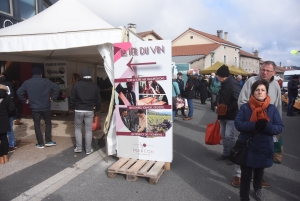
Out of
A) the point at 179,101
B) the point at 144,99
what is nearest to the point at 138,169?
the point at 144,99

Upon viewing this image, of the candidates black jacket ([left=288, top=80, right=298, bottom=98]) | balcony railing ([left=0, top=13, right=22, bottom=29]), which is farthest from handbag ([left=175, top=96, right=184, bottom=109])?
balcony railing ([left=0, top=13, right=22, bottom=29])

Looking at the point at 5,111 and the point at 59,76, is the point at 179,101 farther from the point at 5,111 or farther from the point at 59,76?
the point at 5,111

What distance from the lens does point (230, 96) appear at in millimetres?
4402

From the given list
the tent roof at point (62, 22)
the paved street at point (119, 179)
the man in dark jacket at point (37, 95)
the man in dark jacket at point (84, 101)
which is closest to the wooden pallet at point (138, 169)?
the paved street at point (119, 179)

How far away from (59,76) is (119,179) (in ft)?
22.2

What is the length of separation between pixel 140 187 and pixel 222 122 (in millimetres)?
1984

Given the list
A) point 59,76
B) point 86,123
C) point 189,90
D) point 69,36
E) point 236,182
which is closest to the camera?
point 236,182

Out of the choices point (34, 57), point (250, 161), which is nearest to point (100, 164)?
point (250, 161)

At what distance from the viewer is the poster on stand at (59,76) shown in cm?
949

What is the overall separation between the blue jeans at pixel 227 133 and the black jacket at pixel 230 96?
0.13 metres

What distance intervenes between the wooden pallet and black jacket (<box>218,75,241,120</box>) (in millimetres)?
1488

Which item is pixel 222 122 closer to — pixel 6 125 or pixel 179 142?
pixel 179 142

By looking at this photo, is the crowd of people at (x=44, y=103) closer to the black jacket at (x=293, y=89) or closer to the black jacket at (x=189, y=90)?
the black jacket at (x=189, y=90)

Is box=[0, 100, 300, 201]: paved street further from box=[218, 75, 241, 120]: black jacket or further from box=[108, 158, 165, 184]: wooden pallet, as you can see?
box=[218, 75, 241, 120]: black jacket
